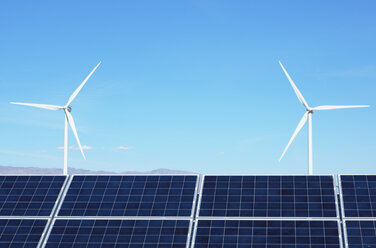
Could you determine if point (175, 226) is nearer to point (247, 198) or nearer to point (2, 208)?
point (247, 198)

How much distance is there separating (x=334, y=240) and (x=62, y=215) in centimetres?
2059

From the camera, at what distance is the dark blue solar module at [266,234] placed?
1559 inches

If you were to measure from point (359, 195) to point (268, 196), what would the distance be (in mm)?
6826

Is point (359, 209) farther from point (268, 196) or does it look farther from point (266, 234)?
point (266, 234)

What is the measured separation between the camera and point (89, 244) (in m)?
41.3

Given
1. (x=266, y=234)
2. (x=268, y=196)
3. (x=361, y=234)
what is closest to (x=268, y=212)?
(x=268, y=196)

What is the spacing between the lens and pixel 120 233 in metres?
42.0

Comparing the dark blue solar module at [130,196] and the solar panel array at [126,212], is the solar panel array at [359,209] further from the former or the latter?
the dark blue solar module at [130,196]

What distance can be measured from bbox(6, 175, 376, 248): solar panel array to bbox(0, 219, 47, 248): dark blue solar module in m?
0.08

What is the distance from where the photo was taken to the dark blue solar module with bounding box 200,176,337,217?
4233cm

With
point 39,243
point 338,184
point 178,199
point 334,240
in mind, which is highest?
point 338,184

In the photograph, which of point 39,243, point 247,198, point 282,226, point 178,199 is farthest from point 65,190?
point 282,226

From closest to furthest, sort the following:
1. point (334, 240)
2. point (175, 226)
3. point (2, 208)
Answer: point (334, 240) → point (175, 226) → point (2, 208)

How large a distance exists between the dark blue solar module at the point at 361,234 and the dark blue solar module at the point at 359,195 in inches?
37.3
